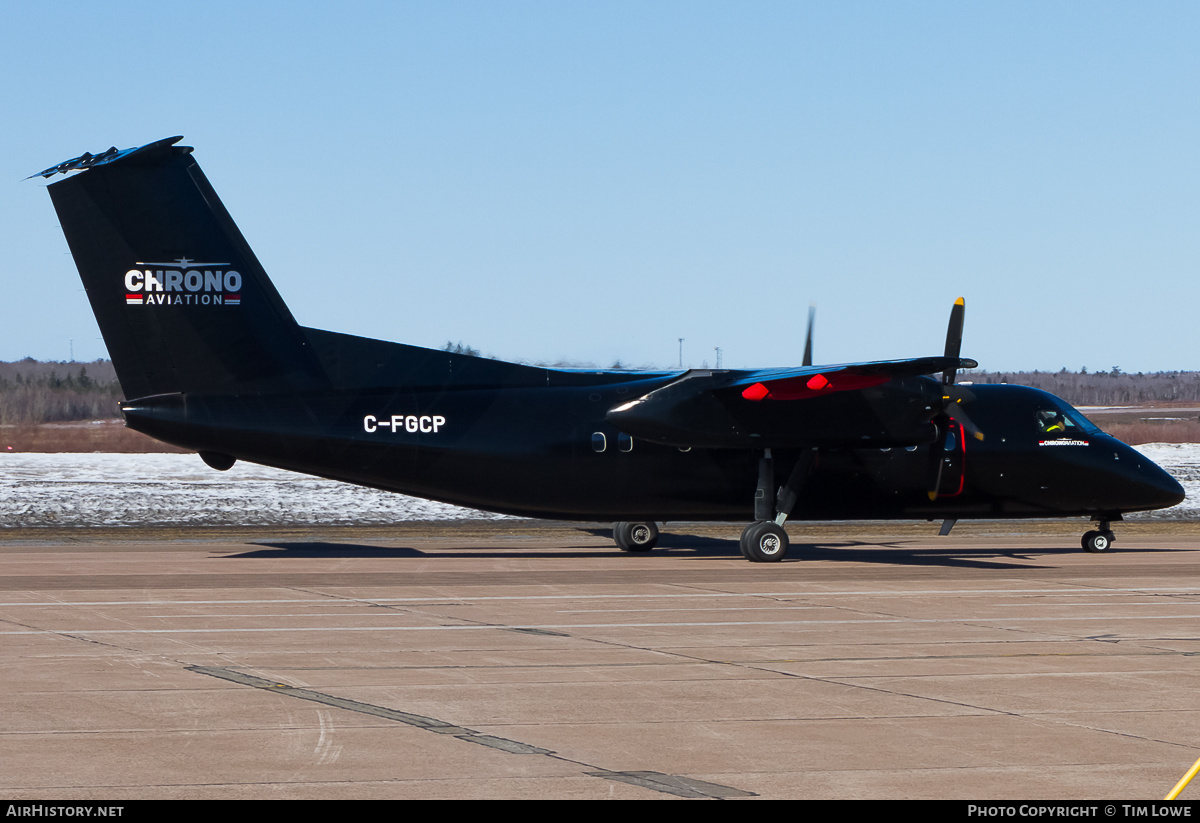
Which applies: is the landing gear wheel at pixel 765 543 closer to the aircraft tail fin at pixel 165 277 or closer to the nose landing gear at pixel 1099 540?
the nose landing gear at pixel 1099 540

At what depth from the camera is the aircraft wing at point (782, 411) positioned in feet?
75.6

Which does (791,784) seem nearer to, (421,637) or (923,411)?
(421,637)

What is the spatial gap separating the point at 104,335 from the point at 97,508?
533 inches

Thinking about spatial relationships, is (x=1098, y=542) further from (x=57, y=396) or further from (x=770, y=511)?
(x=57, y=396)

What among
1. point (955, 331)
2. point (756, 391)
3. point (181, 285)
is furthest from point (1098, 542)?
point (181, 285)

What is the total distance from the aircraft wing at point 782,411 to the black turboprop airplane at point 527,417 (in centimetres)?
4

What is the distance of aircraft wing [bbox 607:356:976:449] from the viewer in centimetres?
2303

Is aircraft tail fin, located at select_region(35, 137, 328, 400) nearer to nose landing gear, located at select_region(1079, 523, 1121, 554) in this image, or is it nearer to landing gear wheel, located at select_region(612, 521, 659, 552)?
landing gear wheel, located at select_region(612, 521, 659, 552)

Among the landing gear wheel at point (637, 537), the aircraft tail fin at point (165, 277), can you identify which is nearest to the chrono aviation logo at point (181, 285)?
the aircraft tail fin at point (165, 277)

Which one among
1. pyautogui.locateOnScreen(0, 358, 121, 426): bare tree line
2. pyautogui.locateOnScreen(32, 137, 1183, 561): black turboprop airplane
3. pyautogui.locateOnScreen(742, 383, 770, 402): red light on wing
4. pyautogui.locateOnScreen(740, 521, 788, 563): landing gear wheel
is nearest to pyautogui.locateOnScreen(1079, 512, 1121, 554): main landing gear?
pyautogui.locateOnScreen(32, 137, 1183, 561): black turboprop airplane

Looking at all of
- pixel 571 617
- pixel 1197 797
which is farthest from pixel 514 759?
pixel 571 617

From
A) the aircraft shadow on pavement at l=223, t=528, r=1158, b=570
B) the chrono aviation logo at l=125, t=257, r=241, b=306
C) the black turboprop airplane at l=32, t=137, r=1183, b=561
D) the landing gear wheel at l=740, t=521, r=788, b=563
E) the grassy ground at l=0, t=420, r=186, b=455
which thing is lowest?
the aircraft shadow on pavement at l=223, t=528, r=1158, b=570

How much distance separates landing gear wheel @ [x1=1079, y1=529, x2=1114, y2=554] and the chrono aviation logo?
681 inches

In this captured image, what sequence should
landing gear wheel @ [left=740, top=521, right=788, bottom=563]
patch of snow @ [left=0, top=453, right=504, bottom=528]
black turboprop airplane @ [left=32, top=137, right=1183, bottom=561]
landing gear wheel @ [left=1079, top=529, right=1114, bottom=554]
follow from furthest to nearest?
patch of snow @ [left=0, top=453, right=504, bottom=528]
landing gear wheel @ [left=1079, top=529, right=1114, bottom=554]
landing gear wheel @ [left=740, top=521, right=788, bottom=563]
black turboprop airplane @ [left=32, top=137, right=1183, bottom=561]
